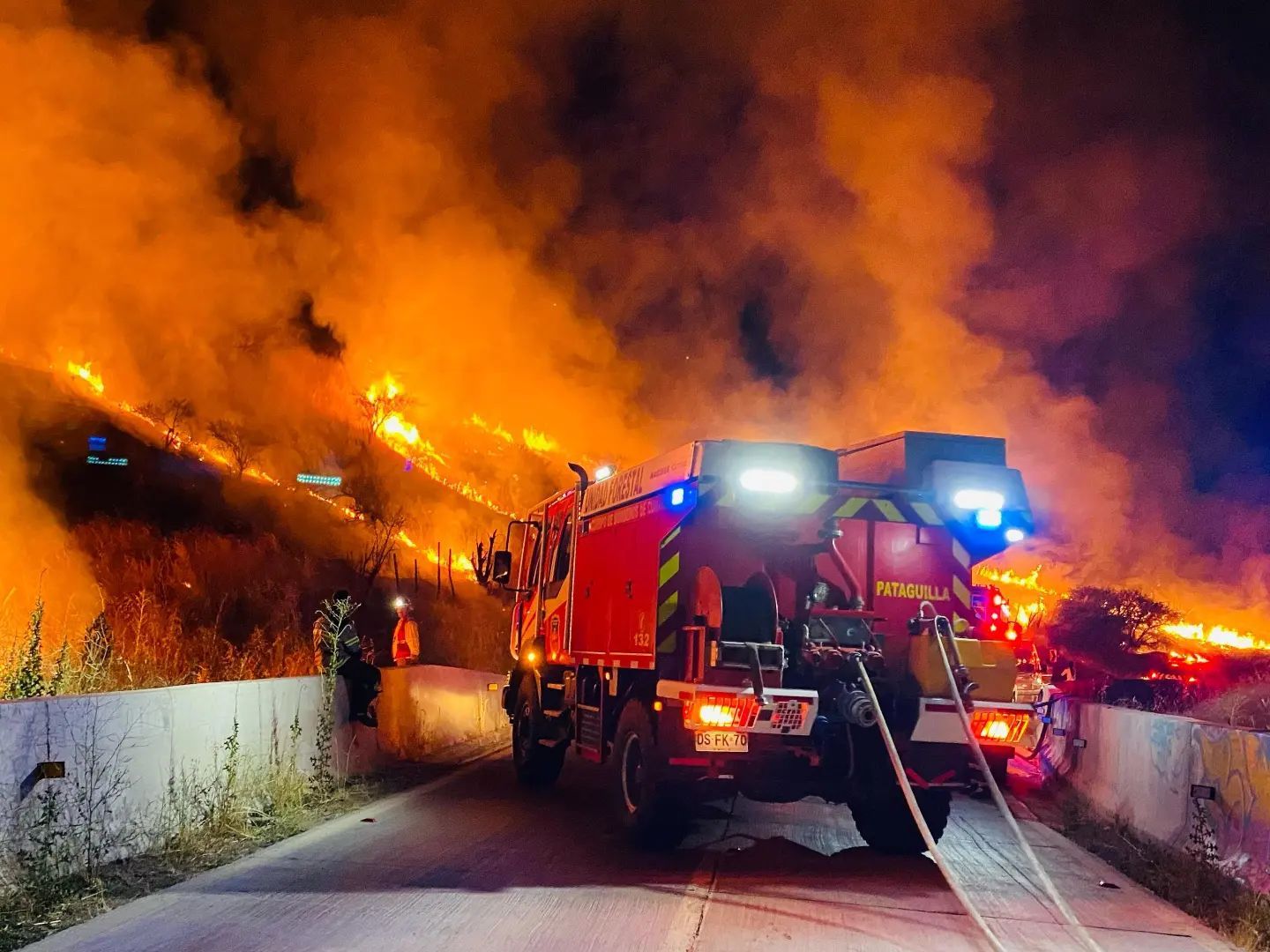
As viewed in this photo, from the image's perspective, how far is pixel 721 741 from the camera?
21.8ft

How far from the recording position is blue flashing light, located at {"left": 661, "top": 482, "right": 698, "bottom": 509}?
23.5 feet

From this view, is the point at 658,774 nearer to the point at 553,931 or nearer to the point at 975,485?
the point at 553,931

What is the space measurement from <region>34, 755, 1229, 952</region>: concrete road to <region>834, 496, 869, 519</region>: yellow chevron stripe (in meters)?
2.35

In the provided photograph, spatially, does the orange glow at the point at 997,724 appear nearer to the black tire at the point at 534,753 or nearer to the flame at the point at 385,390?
the black tire at the point at 534,753

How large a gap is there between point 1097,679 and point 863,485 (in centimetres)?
1112

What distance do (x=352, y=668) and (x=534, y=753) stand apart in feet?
6.60

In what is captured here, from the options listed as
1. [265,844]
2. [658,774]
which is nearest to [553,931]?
[658,774]

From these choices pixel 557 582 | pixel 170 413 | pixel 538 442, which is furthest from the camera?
pixel 170 413

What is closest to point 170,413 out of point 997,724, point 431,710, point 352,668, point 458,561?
point 458,561

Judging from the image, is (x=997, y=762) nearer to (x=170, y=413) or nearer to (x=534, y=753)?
(x=534, y=753)

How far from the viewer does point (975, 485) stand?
300 inches

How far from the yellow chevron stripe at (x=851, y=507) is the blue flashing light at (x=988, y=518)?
783mm

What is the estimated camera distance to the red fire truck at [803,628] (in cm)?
680

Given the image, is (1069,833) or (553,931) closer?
(553,931)
